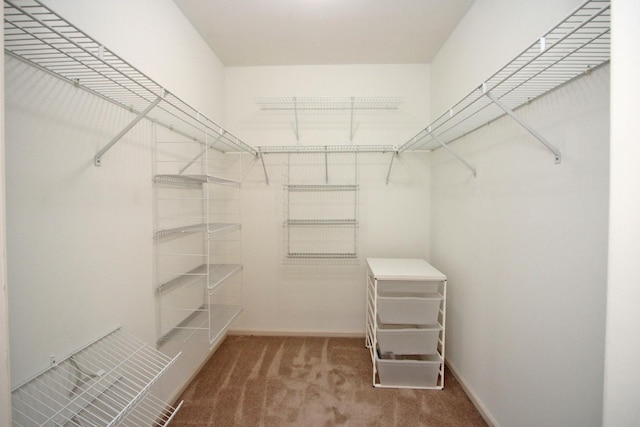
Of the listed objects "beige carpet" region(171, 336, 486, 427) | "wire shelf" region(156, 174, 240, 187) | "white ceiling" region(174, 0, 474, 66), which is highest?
"white ceiling" region(174, 0, 474, 66)

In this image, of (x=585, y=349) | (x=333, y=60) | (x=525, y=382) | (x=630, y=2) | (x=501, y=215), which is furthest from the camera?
(x=333, y=60)

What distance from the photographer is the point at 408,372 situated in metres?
1.80

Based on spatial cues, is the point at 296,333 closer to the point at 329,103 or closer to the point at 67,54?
the point at 329,103

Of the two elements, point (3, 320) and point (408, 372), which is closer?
point (3, 320)

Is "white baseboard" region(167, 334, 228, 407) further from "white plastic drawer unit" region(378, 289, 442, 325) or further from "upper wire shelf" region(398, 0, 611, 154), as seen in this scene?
"upper wire shelf" region(398, 0, 611, 154)

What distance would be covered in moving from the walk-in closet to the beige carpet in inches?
0.6

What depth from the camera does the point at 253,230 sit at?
98.2 inches

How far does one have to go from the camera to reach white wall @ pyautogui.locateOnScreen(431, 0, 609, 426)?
3.01 ft

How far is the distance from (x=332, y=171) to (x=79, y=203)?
186cm

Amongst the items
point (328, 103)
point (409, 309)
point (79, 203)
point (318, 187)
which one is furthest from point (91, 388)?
point (328, 103)

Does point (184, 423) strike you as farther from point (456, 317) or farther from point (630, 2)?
point (630, 2)

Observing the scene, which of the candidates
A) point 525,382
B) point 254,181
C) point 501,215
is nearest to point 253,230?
point 254,181

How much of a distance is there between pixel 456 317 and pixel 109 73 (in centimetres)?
259

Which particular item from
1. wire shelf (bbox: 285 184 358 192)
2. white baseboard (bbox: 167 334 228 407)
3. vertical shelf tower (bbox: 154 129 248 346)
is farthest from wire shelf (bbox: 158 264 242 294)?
wire shelf (bbox: 285 184 358 192)
